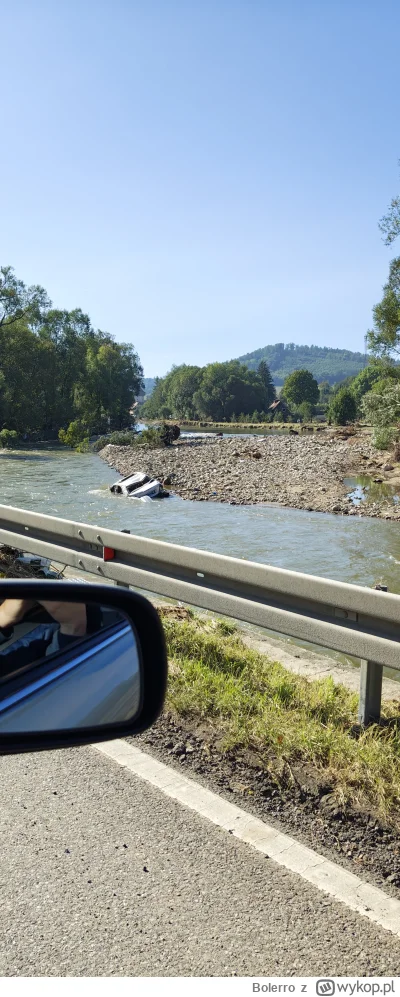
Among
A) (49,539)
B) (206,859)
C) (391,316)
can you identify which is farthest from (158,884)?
(391,316)

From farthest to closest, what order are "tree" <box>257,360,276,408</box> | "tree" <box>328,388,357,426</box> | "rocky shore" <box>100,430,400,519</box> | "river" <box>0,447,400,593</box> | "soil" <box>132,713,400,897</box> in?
"tree" <box>257,360,276,408</box> < "tree" <box>328,388,357,426</box> < "rocky shore" <box>100,430,400,519</box> < "river" <box>0,447,400,593</box> < "soil" <box>132,713,400,897</box>

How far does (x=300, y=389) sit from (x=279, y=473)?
453 ft

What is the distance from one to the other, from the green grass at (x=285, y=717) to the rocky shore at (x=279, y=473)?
17.3 meters

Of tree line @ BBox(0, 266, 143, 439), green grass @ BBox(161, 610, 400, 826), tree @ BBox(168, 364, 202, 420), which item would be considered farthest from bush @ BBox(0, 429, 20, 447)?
tree @ BBox(168, 364, 202, 420)

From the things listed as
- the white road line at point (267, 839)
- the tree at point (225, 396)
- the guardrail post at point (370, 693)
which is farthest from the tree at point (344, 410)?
the white road line at point (267, 839)

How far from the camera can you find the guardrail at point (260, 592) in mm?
3381

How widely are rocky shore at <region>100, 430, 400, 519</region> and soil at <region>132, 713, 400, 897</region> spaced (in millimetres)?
18444

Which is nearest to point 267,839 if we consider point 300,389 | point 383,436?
point 383,436

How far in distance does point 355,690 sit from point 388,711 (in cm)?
53

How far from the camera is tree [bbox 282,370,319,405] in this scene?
169 meters

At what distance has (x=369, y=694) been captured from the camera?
3.74 metres

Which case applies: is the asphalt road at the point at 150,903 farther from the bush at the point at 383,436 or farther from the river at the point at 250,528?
the bush at the point at 383,436

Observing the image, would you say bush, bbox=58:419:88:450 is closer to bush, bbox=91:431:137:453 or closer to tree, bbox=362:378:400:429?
bush, bbox=91:431:137:453
